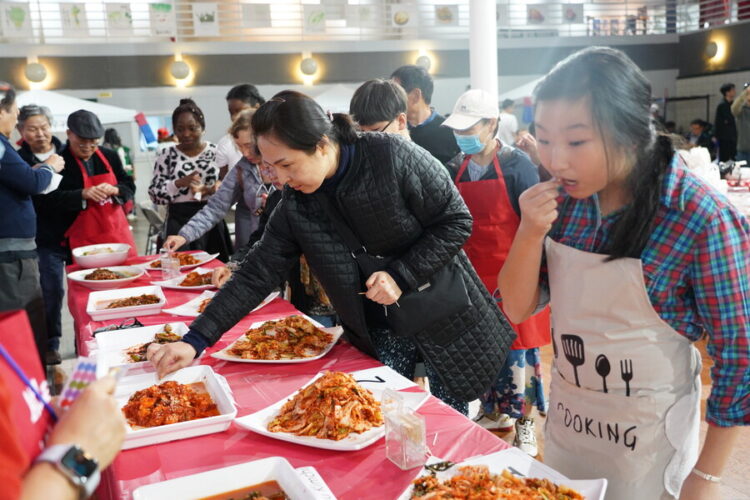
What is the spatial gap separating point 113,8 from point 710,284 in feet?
42.3

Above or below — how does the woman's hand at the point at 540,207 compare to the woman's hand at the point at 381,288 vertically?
above

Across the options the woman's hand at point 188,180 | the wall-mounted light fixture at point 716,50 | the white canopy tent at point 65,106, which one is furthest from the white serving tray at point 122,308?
the wall-mounted light fixture at point 716,50

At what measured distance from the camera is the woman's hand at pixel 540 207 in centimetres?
134

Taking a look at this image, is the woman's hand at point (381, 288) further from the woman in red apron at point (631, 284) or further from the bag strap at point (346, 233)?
the woman in red apron at point (631, 284)

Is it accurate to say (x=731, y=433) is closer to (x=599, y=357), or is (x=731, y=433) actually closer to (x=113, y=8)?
(x=599, y=357)

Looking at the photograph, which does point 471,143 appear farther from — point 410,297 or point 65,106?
point 65,106

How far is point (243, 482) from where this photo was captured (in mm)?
1297

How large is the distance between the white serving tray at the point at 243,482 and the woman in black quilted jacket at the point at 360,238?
0.66m

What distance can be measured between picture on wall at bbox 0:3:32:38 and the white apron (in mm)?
12963

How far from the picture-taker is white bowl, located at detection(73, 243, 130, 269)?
12.3 ft

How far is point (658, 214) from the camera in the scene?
4.11 feet

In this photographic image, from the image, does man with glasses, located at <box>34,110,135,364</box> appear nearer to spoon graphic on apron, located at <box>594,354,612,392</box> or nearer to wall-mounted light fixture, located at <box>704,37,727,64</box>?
spoon graphic on apron, located at <box>594,354,612,392</box>

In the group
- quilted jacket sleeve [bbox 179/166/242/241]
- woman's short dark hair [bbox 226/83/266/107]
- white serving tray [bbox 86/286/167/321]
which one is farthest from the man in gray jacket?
white serving tray [bbox 86/286/167/321]

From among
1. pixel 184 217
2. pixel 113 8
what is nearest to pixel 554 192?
pixel 184 217
